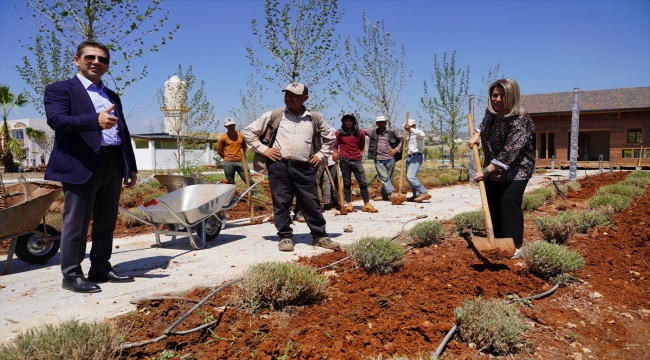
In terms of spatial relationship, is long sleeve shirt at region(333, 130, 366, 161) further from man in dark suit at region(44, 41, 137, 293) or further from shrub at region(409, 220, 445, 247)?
man in dark suit at region(44, 41, 137, 293)

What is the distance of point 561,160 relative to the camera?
99.2ft

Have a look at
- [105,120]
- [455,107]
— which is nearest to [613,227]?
[105,120]

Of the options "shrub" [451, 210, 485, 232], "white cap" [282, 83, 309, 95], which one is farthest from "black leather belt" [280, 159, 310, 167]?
"shrub" [451, 210, 485, 232]

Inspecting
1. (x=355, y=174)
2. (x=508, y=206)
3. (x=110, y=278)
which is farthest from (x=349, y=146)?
(x=110, y=278)

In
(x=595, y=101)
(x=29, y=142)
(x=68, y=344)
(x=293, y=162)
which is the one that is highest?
(x=595, y=101)

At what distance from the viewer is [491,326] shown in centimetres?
286

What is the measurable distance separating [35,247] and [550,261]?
4884 millimetres

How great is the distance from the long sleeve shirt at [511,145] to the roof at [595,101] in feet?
93.4

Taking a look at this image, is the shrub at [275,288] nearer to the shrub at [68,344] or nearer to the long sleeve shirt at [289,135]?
the shrub at [68,344]

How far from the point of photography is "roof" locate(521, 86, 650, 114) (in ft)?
95.9

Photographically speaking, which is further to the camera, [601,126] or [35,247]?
[601,126]

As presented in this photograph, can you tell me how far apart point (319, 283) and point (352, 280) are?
23.5 inches

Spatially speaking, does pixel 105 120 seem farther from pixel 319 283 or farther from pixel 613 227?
pixel 613 227

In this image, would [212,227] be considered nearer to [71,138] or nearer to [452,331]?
[71,138]
